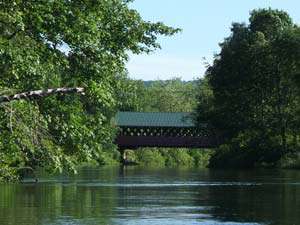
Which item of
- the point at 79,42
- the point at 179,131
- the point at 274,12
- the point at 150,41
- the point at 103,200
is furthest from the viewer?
the point at 179,131

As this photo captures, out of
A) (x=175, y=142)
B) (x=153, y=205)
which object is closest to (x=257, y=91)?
(x=175, y=142)

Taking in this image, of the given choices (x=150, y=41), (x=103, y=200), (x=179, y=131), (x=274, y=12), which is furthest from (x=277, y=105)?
(x=150, y=41)

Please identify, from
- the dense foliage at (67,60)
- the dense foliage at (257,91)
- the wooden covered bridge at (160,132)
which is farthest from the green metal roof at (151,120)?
the dense foliage at (67,60)

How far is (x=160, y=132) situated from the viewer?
12656 centimetres

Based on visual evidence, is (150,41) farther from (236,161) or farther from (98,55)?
(236,161)

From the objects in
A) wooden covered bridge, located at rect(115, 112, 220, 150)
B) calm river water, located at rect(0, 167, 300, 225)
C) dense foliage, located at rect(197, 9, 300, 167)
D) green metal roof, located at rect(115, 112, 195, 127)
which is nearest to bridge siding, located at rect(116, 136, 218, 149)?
wooden covered bridge, located at rect(115, 112, 220, 150)

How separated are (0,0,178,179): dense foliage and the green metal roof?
9437cm

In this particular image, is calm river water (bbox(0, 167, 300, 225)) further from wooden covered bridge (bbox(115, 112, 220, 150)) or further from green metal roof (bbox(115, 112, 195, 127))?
green metal roof (bbox(115, 112, 195, 127))

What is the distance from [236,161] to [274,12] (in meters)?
20.4

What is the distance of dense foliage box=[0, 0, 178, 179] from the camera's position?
20.3 meters

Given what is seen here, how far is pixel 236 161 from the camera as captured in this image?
9506cm

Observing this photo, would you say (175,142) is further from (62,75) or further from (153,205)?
(62,75)


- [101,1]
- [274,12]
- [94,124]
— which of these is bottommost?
[94,124]

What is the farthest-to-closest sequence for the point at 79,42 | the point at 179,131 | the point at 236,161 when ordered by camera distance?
1. the point at 179,131
2. the point at 236,161
3. the point at 79,42
